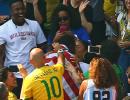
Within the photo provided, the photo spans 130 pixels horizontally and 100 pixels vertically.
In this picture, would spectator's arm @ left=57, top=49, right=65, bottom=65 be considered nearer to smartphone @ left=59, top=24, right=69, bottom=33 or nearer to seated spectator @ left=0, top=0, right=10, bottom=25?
smartphone @ left=59, top=24, right=69, bottom=33

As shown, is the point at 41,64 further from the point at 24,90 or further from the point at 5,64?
the point at 5,64

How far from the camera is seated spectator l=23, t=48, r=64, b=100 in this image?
7.75 meters

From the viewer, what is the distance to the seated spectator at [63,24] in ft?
32.4

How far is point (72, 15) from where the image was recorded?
399 inches

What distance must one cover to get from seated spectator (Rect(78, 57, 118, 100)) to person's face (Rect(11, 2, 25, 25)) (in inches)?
90.6

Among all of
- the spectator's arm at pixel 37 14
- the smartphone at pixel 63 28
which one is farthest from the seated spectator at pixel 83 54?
the spectator's arm at pixel 37 14

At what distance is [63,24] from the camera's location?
32.4 feet

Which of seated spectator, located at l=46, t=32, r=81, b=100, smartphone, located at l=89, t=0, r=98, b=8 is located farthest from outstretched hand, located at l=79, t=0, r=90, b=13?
seated spectator, located at l=46, t=32, r=81, b=100

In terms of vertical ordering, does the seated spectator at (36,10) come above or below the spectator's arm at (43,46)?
above

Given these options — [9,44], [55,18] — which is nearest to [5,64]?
[9,44]

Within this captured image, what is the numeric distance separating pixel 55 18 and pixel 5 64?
3.89 ft

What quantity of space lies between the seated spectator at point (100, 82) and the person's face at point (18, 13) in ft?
7.55

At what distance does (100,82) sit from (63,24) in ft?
7.64

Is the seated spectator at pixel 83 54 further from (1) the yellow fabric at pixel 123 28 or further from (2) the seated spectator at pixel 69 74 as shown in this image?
(1) the yellow fabric at pixel 123 28
